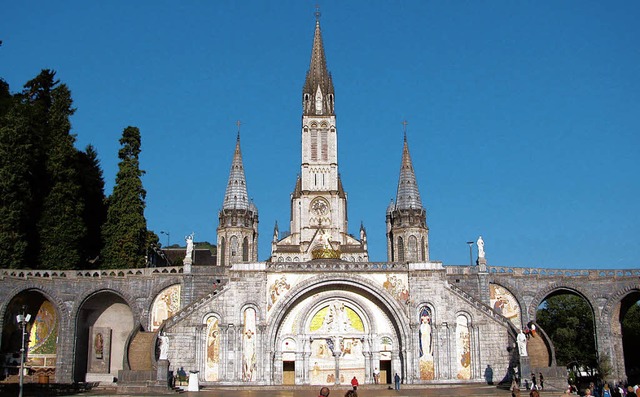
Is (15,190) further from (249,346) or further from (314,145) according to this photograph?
(314,145)

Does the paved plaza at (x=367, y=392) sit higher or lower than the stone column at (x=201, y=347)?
lower

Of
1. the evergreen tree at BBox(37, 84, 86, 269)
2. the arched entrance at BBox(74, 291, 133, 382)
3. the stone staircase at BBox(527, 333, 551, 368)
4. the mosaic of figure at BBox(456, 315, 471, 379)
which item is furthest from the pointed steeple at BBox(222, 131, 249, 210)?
the stone staircase at BBox(527, 333, 551, 368)

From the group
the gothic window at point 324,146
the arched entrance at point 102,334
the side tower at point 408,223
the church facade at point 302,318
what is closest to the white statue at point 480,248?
the church facade at point 302,318

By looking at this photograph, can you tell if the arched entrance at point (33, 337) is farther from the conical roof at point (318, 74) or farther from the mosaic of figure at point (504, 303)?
the conical roof at point (318, 74)

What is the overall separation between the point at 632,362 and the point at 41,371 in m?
43.3

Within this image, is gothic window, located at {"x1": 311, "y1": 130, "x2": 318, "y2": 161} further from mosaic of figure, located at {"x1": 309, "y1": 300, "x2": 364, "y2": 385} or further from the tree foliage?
mosaic of figure, located at {"x1": 309, "y1": 300, "x2": 364, "y2": 385}

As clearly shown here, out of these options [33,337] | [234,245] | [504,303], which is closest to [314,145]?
[234,245]

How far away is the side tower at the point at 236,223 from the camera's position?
6406 cm

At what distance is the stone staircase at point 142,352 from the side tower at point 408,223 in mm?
24533

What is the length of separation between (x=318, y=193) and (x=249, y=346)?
3769cm

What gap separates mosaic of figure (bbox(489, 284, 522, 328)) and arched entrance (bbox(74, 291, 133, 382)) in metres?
23.9

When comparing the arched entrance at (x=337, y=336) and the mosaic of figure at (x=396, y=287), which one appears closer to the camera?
the mosaic of figure at (x=396, y=287)

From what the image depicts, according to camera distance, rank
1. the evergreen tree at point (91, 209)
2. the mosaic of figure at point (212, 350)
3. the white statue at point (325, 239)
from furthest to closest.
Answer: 1. the white statue at point (325, 239)
2. the evergreen tree at point (91, 209)
3. the mosaic of figure at point (212, 350)

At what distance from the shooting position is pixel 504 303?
45.6 meters
